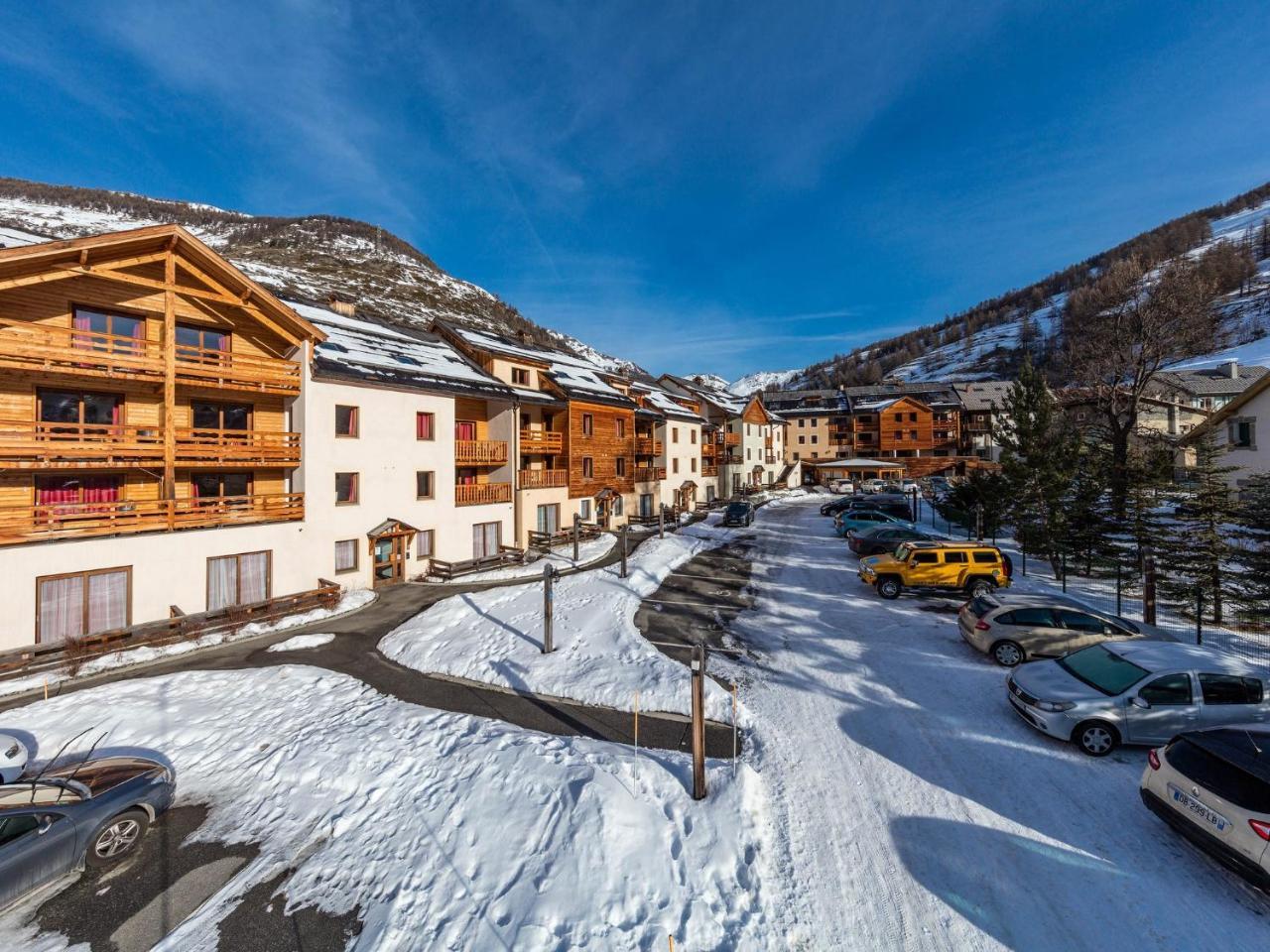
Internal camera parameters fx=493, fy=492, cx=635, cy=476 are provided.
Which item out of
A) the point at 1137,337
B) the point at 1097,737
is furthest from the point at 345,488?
the point at 1137,337

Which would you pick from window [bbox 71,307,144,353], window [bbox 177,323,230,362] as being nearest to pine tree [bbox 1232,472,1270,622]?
window [bbox 177,323,230,362]

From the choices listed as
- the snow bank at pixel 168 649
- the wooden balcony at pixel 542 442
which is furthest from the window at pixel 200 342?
the wooden balcony at pixel 542 442

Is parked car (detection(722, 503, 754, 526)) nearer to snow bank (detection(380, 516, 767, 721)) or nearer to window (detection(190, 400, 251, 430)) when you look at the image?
snow bank (detection(380, 516, 767, 721))

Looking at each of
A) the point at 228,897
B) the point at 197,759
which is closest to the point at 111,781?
the point at 197,759

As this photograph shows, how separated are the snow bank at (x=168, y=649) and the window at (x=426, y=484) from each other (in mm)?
5349

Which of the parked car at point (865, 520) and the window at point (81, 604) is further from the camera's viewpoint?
the parked car at point (865, 520)

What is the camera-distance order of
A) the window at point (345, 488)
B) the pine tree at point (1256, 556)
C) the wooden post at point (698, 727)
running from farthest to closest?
the window at point (345, 488)
the pine tree at point (1256, 556)
the wooden post at point (698, 727)

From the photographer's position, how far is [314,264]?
130500 millimetres

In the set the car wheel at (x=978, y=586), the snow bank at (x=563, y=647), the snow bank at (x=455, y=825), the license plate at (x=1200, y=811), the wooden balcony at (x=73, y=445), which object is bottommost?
the snow bank at (x=455, y=825)

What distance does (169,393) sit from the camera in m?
15.2

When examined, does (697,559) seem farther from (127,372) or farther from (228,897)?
(127,372)

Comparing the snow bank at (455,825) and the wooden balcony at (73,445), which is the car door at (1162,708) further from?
the wooden balcony at (73,445)

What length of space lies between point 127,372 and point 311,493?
6063 mm

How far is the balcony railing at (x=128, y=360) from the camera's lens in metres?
13.4
